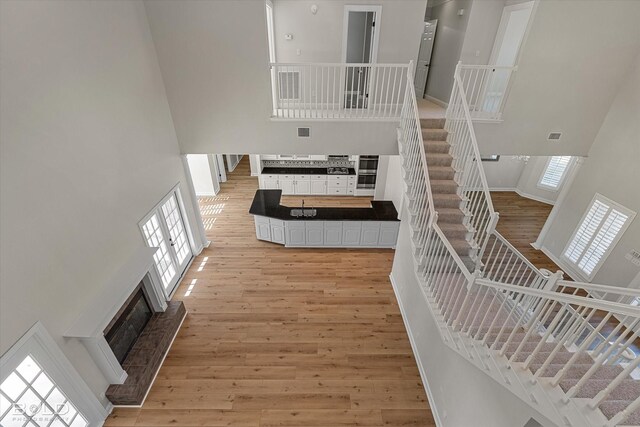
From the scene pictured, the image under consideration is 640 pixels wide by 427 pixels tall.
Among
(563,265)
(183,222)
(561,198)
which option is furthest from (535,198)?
(183,222)

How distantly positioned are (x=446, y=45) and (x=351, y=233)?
5199 mm

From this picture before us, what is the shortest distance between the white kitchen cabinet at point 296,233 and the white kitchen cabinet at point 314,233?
3.6 inches

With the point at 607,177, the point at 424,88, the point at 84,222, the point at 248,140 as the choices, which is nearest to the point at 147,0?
the point at 248,140

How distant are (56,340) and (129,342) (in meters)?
1.37

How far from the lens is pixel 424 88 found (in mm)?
7984

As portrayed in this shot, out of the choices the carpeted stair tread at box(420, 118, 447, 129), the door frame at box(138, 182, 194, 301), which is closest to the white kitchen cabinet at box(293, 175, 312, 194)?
the door frame at box(138, 182, 194, 301)

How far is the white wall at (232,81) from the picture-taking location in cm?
442

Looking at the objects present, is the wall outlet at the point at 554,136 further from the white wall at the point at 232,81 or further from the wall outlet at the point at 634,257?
the white wall at the point at 232,81

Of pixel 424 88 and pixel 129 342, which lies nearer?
pixel 129 342

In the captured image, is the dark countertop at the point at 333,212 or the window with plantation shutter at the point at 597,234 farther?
the dark countertop at the point at 333,212

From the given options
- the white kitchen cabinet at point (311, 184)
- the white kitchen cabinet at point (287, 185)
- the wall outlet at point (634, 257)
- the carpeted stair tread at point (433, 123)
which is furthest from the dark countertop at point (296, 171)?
the wall outlet at point (634, 257)

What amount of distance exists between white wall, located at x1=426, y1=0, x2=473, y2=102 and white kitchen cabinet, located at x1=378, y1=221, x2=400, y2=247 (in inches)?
133

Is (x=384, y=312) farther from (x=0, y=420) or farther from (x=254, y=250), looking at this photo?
(x=0, y=420)

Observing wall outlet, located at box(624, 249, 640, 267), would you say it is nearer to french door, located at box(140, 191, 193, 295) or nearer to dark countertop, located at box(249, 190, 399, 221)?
dark countertop, located at box(249, 190, 399, 221)
